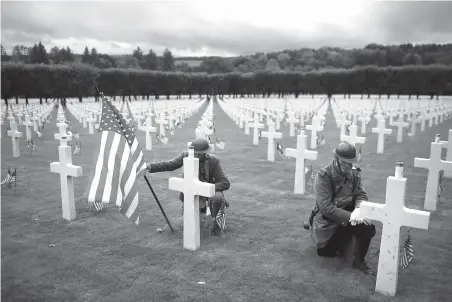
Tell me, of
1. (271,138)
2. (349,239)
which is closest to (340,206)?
(349,239)

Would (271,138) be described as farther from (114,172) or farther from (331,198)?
(114,172)

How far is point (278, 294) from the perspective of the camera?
366 cm

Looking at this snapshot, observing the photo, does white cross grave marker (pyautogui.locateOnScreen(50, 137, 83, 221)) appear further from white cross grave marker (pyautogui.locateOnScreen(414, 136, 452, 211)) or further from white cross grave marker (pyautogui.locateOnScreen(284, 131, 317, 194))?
white cross grave marker (pyautogui.locateOnScreen(414, 136, 452, 211))

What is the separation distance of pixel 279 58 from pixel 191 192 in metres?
115

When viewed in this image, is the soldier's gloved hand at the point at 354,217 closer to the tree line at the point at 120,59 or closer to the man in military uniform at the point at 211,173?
the man in military uniform at the point at 211,173

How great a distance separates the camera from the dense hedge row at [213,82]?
1766 inches

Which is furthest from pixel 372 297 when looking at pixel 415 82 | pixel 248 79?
pixel 248 79

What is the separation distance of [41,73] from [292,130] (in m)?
38.9

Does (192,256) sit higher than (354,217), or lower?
lower

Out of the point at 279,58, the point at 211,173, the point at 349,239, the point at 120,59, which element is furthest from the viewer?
the point at 279,58

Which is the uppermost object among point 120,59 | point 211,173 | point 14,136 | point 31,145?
point 120,59

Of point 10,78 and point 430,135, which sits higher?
point 10,78

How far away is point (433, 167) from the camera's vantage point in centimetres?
598

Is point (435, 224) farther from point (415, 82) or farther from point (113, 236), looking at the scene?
point (415, 82)
